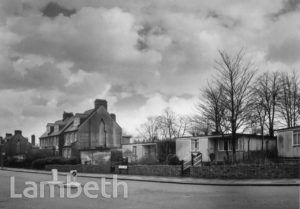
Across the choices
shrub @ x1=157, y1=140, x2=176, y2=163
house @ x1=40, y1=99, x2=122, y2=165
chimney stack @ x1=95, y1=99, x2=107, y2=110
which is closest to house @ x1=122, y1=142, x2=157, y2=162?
shrub @ x1=157, y1=140, x2=176, y2=163

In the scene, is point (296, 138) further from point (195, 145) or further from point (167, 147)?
point (167, 147)

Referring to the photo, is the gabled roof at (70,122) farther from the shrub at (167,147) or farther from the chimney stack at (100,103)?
the shrub at (167,147)

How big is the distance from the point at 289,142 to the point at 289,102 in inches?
817

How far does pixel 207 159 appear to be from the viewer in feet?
148

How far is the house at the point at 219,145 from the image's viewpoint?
42688 mm

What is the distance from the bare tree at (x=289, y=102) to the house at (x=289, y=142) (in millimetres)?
18614

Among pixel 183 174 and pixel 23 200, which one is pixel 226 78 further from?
pixel 23 200

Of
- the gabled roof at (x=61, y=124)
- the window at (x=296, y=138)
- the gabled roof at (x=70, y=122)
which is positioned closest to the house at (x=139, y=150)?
Answer: the gabled roof at (x=70, y=122)

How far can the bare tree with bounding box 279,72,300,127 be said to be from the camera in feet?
181

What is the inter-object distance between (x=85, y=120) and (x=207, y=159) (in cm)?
3056

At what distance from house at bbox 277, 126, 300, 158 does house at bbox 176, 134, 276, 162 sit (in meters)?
4.69

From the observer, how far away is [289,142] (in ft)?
119

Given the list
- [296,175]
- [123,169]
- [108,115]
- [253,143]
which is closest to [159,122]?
[108,115]

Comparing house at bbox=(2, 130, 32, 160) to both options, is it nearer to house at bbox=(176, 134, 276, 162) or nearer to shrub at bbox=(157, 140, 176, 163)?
shrub at bbox=(157, 140, 176, 163)
